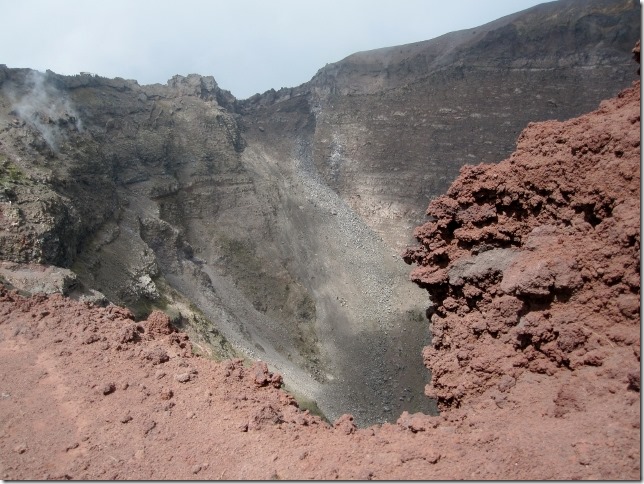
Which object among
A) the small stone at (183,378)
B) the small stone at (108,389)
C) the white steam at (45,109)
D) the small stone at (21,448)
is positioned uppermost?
the white steam at (45,109)

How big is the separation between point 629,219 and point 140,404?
8230mm

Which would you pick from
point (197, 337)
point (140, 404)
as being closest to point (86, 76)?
point (197, 337)

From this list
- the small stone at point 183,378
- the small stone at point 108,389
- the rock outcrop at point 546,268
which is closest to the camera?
the rock outcrop at point 546,268

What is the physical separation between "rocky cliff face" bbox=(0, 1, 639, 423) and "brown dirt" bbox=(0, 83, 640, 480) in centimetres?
1419

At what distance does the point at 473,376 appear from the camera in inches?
316

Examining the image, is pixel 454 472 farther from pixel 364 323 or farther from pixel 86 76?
pixel 86 76

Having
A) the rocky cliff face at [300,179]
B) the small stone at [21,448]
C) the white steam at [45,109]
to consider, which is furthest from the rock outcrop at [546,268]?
the white steam at [45,109]

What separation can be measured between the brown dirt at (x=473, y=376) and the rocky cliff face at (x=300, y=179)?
14.2 meters

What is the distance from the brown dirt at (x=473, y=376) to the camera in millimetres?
5867

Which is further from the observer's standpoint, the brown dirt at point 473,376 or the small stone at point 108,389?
the small stone at point 108,389

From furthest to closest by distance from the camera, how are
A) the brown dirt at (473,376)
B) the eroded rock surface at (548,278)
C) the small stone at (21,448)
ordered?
the small stone at (21,448)
the eroded rock surface at (548,278)
the brown dirt at (473,376)

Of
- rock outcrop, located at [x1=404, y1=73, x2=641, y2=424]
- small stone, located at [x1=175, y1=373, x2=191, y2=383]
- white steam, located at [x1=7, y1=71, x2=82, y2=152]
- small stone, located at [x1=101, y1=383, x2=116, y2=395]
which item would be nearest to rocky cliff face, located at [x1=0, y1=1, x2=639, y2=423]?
white steam, located at [x1=7, y1=71, x2=82, y2=152]

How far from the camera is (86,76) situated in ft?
133

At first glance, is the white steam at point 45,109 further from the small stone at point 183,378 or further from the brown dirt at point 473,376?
the small stone at point 183,378
